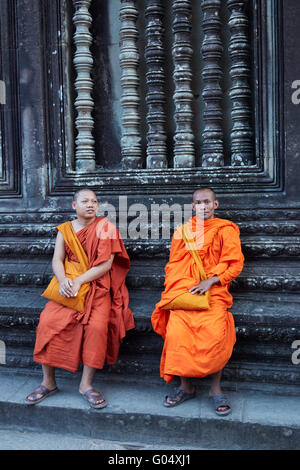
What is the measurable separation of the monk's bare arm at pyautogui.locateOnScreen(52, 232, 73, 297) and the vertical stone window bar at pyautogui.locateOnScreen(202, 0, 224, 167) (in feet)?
4.53

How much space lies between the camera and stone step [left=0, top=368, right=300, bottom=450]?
298 cm

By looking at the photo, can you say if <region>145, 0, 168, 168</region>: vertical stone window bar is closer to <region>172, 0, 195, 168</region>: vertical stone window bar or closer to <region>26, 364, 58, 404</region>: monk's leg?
<region>172, 0, 195, 168</region>: vertical stone window bar

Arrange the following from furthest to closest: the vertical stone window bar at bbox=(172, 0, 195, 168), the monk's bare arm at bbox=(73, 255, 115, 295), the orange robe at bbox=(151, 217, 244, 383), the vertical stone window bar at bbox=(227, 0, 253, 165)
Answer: the vertical stone window bar at bbox=(172, 0, 195, 168), the vertical stone window bar at bbox=(227, 0, 253, 165), the monk's bare arm at bbox=(73, 255, 115, 295), the orange robe at bbox=(151, 217, 244, 383)

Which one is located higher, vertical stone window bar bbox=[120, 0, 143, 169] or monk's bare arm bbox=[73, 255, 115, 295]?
vertical stone window bar bbox=[120, 0, 143, 169]

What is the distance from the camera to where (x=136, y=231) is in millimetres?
4066

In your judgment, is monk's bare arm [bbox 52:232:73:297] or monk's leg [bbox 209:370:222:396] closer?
monk's leg [bbox 209:370:222:396]

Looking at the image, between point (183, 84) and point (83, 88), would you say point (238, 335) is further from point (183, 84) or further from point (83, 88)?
point (83, 88)

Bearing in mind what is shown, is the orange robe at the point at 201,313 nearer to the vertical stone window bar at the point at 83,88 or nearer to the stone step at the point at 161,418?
the stone step at the point at 161,418

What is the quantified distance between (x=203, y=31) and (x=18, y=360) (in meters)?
3.06

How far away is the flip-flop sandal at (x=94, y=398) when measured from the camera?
3.21m

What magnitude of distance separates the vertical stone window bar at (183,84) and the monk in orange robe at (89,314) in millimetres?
967

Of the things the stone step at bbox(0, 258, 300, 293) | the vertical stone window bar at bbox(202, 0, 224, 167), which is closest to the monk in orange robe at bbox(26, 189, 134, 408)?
the stone step at bbox(0, 258, 300, 293)

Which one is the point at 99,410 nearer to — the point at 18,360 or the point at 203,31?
the point at 18,360

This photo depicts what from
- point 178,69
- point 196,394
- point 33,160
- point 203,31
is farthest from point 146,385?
point 203,31
